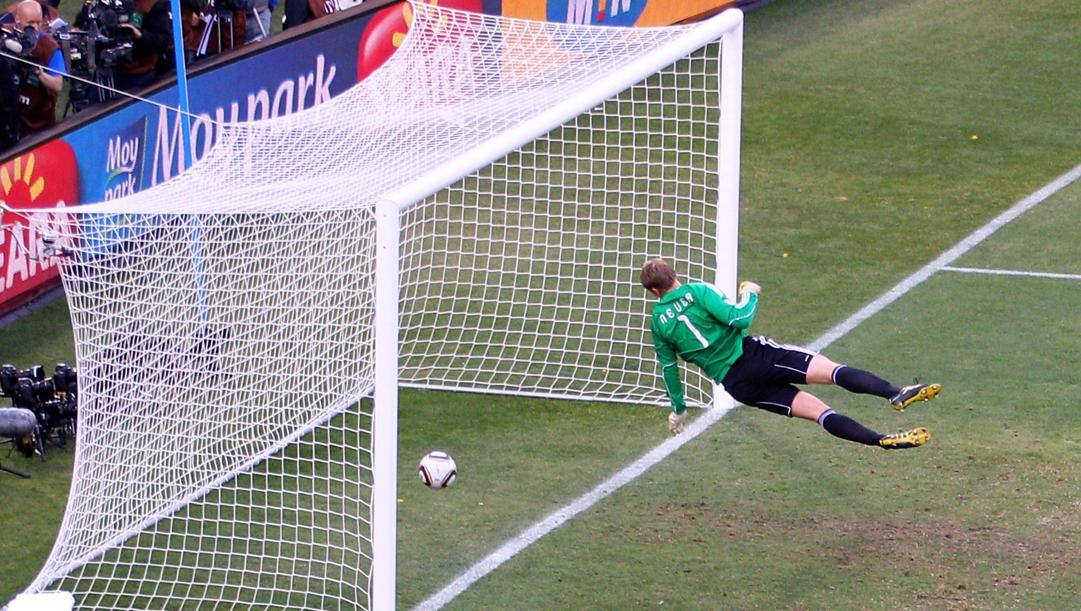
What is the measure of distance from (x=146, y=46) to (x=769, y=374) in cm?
686

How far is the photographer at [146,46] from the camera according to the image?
13.6 meters

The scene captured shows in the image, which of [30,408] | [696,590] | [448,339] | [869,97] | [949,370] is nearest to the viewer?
[696,590]

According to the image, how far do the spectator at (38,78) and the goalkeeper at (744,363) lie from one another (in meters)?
6.18

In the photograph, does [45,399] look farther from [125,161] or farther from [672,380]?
[672,380]

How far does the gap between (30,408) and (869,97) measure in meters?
9.93

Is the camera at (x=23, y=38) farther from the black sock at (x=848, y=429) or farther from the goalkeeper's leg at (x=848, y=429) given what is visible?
the black sock at (x=848, y=429)

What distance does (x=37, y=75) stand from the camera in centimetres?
1298

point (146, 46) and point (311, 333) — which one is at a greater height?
point (146, 46)

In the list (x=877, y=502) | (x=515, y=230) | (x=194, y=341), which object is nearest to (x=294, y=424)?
(x=194, y=341)

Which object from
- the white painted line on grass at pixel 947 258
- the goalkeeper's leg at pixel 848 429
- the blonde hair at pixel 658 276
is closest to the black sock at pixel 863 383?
the goalkeeper's leg at pixel 848 429

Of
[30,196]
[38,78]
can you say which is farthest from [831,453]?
[38,78]

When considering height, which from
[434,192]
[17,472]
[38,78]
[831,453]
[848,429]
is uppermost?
[434,192]

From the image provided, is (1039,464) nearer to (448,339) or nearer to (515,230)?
(448,339)

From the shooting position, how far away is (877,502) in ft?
30.1
